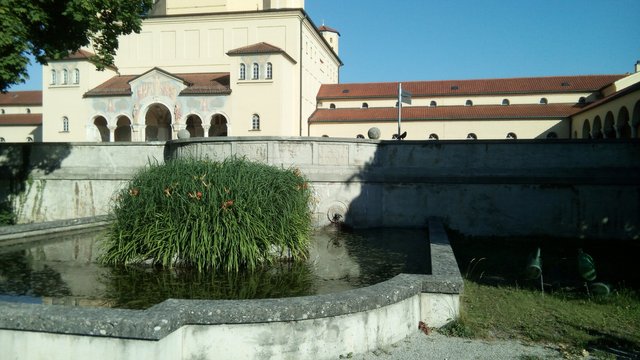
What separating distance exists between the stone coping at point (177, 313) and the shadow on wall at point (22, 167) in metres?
13.6

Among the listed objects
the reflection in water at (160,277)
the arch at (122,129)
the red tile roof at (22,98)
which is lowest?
the reflection in water at (160,277)

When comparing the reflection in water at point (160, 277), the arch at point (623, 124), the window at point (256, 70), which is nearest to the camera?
the reflection in water at point (160, 277)

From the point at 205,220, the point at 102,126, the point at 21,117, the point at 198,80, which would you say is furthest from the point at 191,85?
the point at 205,220

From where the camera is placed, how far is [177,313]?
3592 mm

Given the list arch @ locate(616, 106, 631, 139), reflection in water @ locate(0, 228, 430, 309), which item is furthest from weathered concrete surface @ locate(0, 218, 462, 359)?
arch @ locate(616, 106, 631, 139)

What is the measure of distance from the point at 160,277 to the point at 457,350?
12.8 ft

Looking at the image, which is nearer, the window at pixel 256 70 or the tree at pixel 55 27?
the tree at pixel 55 27

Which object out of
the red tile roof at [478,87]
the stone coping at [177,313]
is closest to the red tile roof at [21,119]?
the red tile roof at [478,87]

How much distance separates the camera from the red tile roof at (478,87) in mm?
42312

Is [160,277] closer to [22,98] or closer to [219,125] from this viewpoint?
[219,125]

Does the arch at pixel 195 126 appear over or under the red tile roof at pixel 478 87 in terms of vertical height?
under

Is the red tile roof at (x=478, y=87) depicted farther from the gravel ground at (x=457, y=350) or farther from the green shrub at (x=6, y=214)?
the gravel ground at (x=457, y=350)

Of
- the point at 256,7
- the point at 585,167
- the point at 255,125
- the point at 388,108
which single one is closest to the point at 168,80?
the point at 255,125

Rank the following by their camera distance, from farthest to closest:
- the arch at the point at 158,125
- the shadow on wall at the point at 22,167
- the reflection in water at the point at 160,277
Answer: the arch at the point at 158,125, the shadow on wall at the point at 22,167, the reflection in water at the point at 160,277
